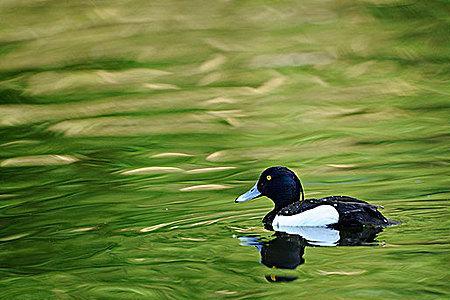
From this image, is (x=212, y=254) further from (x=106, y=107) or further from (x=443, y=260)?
(x=106, y=107)

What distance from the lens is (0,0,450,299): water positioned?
8023 mm

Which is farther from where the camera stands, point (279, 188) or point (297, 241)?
point (279, 188)

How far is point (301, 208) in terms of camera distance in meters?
9.20

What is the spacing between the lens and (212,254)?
8320 millimetres

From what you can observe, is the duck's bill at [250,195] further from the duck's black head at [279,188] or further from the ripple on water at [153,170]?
the ripple on water at [153,170]

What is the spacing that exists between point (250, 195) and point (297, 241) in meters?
1.09

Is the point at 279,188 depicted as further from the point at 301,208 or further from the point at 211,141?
the point at 211,141

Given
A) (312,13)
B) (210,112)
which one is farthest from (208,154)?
(312,13)

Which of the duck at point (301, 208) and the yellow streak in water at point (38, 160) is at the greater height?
the duck at point (301, 208)

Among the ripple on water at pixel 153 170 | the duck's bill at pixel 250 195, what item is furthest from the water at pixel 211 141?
the duck's bill at pixel 250 195

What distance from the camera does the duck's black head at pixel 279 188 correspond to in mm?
9663

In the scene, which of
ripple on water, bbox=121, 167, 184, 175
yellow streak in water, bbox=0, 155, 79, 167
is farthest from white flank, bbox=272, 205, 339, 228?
yellow streak in water, bbox=0, 155, 79, 167

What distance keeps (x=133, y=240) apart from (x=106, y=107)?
4.51 m

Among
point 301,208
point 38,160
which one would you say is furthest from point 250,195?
point 38,160
